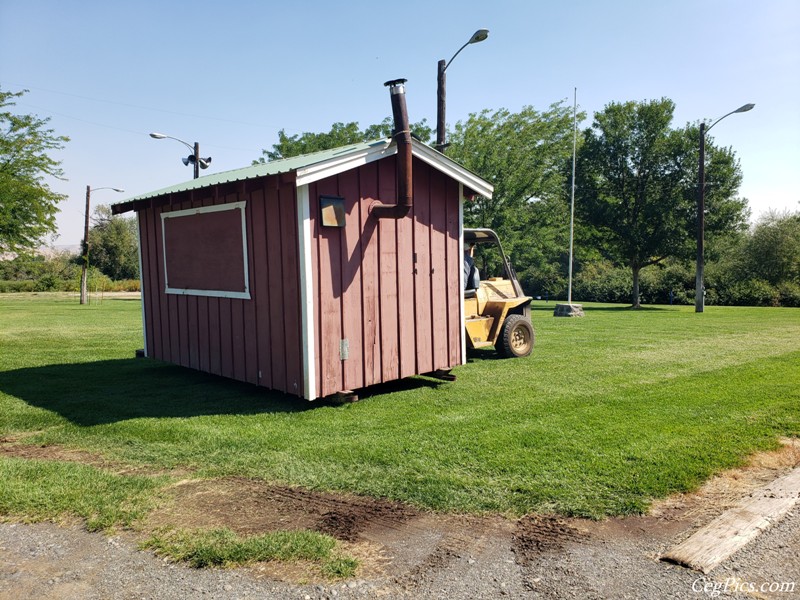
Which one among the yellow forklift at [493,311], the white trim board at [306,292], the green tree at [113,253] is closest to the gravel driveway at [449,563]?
the white trim board at [306,292]

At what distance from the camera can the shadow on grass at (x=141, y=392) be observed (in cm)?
673

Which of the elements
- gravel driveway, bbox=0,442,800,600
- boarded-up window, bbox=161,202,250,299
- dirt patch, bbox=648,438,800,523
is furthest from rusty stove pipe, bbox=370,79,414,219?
dirt patch, bbox=648,438,800,523

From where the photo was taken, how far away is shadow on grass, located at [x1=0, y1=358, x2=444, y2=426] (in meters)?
6.73

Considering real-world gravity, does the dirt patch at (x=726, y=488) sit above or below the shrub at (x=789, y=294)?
below

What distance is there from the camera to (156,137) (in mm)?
19359

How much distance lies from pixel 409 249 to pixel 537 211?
23089mm

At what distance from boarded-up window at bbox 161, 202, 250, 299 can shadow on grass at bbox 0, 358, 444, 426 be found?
1.28 meters

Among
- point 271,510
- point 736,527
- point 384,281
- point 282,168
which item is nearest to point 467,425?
point 384,281

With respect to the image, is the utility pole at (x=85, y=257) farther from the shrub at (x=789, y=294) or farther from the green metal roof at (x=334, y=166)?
the shrub at (x=789, y=294)

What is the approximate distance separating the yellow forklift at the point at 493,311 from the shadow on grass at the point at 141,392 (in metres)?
1.90

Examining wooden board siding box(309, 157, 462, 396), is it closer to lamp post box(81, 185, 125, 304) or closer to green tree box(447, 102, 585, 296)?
green tree box(447, 102, 585, 296)

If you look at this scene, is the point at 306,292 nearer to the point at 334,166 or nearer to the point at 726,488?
the point at 334,166

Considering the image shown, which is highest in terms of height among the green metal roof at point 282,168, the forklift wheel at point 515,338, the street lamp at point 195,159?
the street lamp at point 195,159

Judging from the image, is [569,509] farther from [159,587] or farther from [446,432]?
[159,587]
